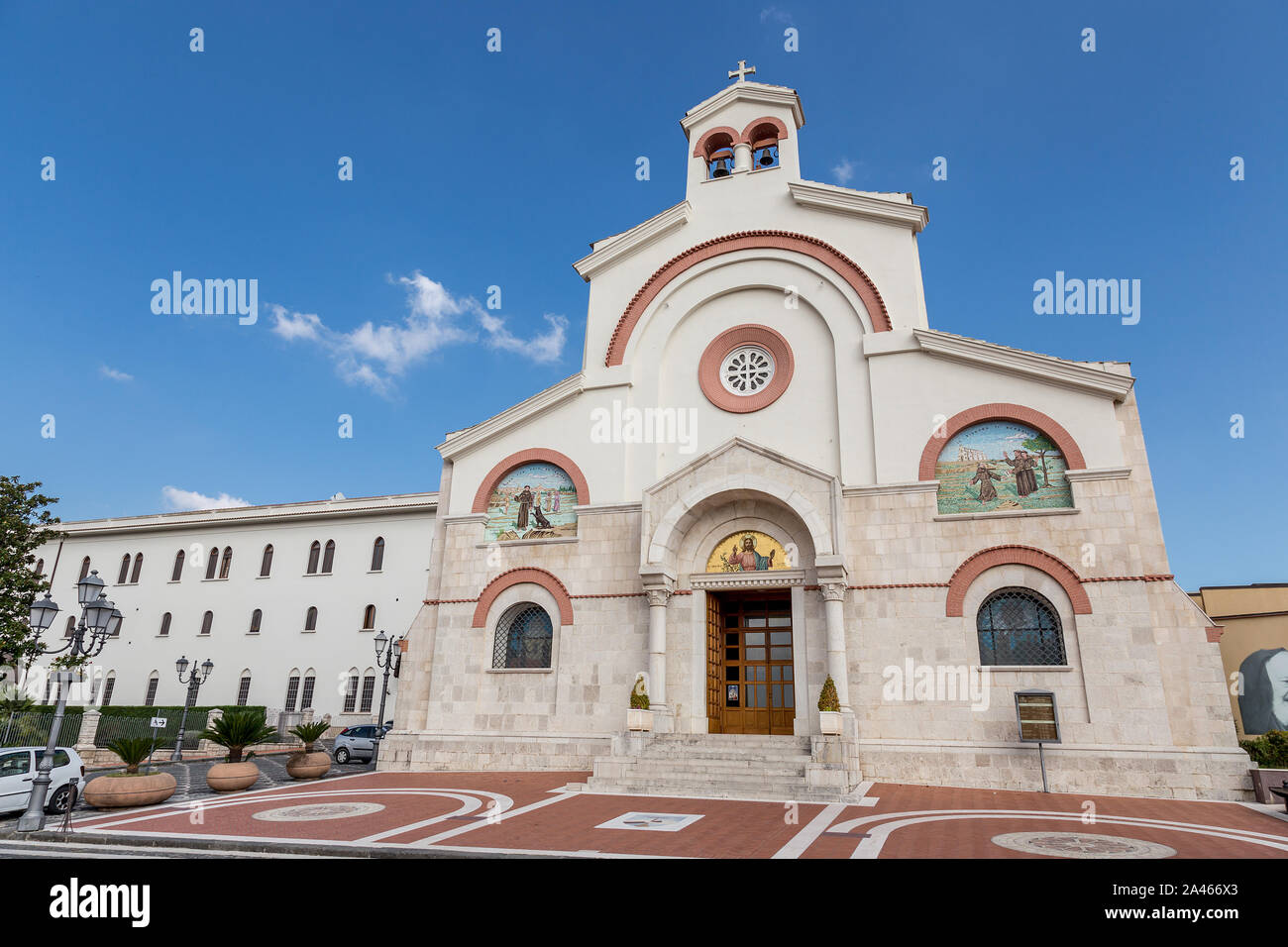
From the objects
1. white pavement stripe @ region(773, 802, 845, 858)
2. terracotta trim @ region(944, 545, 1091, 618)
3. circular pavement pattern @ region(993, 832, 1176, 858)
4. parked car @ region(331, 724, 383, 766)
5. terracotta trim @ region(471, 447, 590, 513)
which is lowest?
parked car @ region(331, 724, 383, 766)

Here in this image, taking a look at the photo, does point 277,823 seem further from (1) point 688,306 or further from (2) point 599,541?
(1) point 688,306

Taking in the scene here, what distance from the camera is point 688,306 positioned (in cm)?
2130

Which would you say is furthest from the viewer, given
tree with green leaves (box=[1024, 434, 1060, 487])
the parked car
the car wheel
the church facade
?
the parked car

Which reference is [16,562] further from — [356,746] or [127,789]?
[127,789]

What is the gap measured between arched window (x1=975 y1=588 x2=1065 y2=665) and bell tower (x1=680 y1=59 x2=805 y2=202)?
12.9 m

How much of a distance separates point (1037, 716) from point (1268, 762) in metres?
4.99

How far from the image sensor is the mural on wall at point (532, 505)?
67.3ft

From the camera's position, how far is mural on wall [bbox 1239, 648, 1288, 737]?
20.7 meters

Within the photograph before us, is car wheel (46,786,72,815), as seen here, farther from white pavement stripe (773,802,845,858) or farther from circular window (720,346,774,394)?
circular window (720,346,774,394)

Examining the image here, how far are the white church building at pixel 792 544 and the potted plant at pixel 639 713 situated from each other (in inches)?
14.5

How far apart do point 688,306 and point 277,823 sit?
15.8m

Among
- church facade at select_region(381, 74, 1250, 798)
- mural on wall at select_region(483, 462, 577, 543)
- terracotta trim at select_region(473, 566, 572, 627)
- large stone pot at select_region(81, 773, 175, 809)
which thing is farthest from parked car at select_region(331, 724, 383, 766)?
large stone pot at select_region(81, 773, 175, 809)

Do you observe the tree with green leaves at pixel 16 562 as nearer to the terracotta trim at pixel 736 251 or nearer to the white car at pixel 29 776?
the white car at pixel 29 776
